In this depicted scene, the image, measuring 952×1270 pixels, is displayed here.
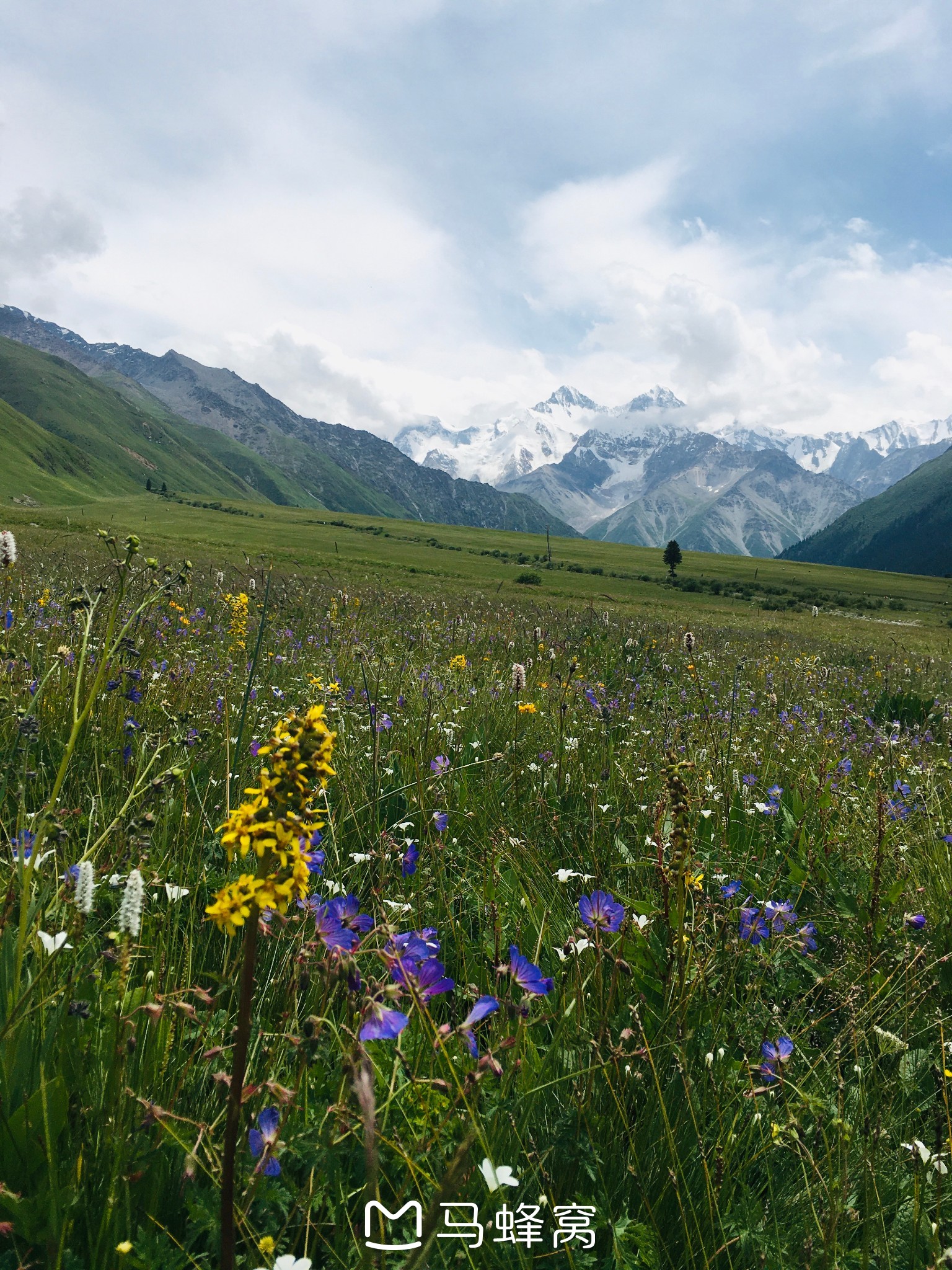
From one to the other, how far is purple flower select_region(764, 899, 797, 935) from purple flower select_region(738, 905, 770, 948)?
0.03 meters

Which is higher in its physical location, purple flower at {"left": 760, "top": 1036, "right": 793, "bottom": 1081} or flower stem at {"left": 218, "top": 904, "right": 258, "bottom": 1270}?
flower stem at {"left": 218, "top": 904, "right": 258, "bottom": 1270}

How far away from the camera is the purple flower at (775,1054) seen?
6.22 ft

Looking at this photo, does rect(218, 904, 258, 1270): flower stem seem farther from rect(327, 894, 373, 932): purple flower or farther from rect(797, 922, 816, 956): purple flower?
rect(797, 922, 816, 956): purple flower

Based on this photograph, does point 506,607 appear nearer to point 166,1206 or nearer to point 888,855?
point 888,855

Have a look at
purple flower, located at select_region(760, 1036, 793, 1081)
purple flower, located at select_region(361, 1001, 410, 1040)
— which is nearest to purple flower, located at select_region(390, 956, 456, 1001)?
purple flower, located at select_region(361, 1001, 410, 1040)

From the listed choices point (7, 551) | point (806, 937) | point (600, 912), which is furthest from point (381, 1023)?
point (7, 551)

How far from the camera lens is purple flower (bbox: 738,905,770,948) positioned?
2225 millimetres

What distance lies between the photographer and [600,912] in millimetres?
2016

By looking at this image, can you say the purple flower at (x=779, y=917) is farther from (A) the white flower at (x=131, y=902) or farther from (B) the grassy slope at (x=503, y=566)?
(B) the grassy slope at (x=503, y=566)

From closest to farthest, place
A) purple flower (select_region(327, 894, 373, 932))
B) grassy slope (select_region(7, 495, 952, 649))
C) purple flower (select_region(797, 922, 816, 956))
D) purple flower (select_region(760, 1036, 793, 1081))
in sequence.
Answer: purple flower (select_region(327, 894, 373, 932)) → purple flower (select_region(760, 1036, 793, 1081)) → purple flower (select_region(797, 922, 816, 956)) → grassy slope (select_region(7, 495, 952, 649))

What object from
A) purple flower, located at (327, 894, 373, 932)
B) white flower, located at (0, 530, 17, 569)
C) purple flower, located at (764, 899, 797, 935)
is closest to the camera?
purple flower, located at (327, 894, 373, 932)

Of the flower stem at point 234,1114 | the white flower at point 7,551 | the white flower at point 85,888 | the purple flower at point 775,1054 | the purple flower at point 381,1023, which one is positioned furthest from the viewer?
the white flower at point 7,551

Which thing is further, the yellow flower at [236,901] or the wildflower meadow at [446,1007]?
the wildflower meadow at [446,1007]

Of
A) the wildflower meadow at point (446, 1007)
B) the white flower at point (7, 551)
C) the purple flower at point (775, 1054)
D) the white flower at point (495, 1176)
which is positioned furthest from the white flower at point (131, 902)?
the white flower at point (7, 551)
